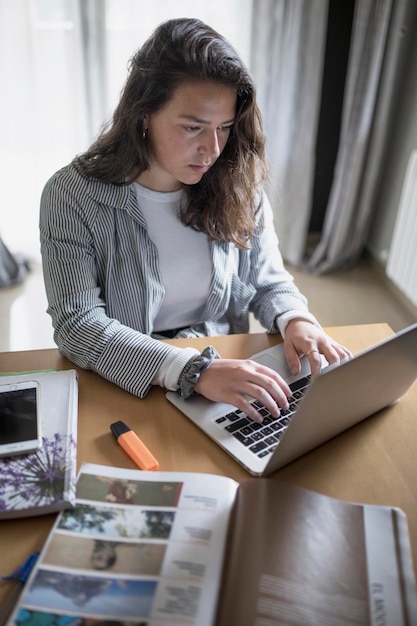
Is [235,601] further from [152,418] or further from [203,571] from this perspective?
[152,418]

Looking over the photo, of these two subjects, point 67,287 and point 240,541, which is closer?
point 240,541

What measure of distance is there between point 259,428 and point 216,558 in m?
0.24

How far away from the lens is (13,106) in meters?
2.48

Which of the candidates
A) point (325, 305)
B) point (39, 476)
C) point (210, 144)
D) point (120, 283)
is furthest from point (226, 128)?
point (325, 305)

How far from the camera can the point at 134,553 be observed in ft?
2.12

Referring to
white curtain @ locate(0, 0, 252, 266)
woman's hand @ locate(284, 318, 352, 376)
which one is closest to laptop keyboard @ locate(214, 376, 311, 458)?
woman's hand @ locate(284, 318, 352, 376)

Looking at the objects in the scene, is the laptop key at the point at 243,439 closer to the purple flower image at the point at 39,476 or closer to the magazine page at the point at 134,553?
the magazine page at the point at 134,553

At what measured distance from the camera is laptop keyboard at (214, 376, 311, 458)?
81cm

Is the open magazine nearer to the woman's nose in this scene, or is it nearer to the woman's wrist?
the woman's wrist

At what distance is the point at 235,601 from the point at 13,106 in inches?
95.1

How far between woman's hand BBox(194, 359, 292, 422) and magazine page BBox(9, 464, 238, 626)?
0.16 m

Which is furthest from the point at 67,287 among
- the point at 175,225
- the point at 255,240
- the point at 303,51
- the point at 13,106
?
the point at 303,51

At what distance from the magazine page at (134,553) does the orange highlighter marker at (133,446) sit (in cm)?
2

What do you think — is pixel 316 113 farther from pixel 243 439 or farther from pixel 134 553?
pixel 134 553
